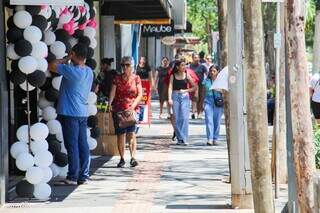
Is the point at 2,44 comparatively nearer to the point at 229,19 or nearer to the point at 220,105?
the point at 229,19

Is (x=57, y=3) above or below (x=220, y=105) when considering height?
above

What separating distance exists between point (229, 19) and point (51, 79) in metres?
2.90

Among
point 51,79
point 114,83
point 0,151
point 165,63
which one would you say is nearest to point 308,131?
point 0,151

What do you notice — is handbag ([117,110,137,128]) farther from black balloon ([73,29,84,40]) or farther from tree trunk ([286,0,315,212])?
tree trunk ([286,0,315,212])

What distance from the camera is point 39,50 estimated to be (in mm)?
10523

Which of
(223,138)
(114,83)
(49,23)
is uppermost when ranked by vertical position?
(49,23)

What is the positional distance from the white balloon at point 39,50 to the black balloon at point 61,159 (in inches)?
67.3

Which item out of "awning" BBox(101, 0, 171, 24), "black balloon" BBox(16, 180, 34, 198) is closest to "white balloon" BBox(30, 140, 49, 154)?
"black balloon" BBox(16, 180, 34, 198)

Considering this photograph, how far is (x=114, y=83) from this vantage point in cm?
1420

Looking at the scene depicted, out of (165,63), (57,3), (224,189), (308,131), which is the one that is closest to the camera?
(308,131)

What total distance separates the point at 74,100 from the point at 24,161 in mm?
1549

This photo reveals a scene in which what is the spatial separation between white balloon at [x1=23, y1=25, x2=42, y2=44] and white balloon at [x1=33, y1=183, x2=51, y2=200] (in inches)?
67.7

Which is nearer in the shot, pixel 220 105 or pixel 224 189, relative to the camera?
pixel 224 189

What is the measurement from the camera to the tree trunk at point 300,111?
22.1 feet
